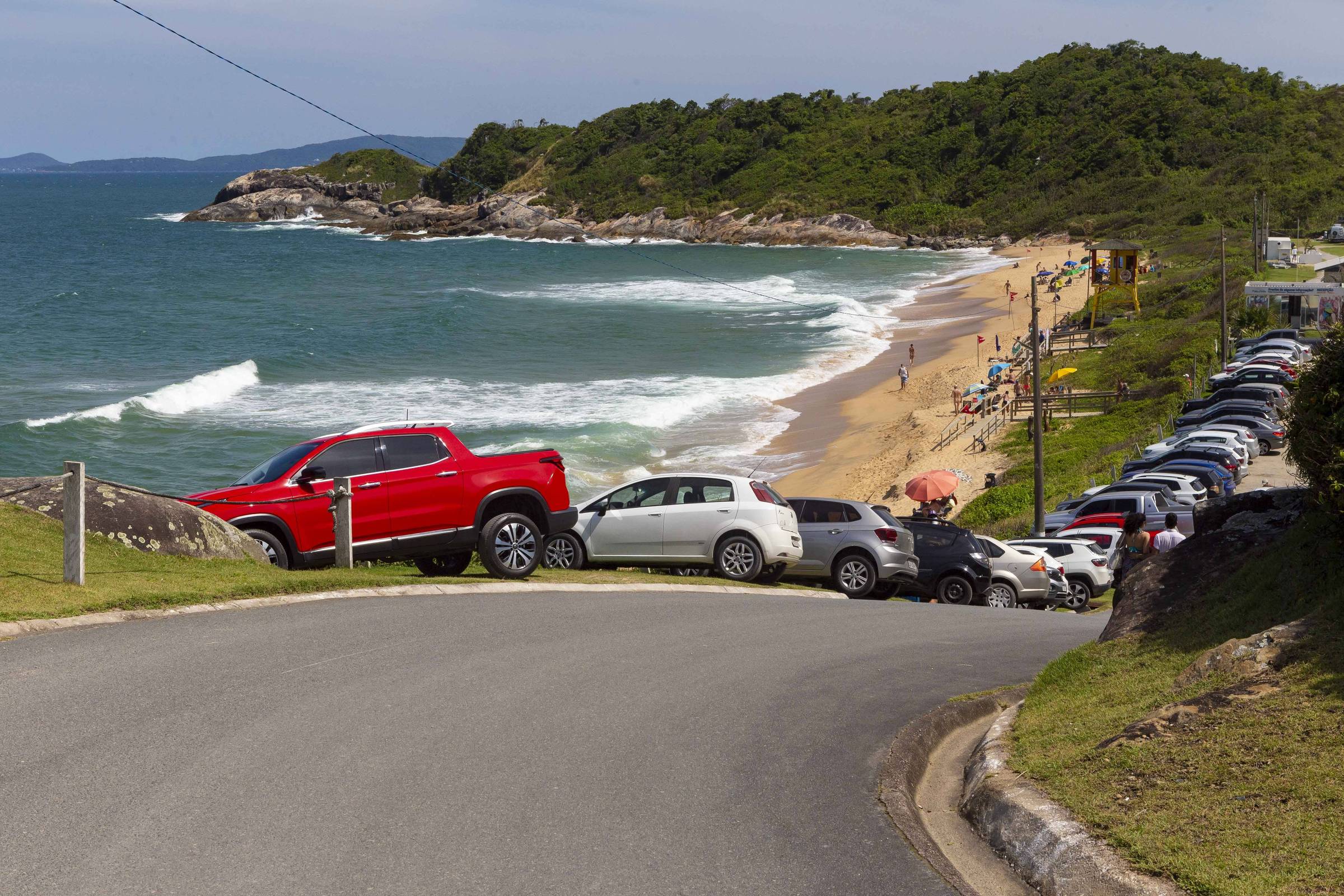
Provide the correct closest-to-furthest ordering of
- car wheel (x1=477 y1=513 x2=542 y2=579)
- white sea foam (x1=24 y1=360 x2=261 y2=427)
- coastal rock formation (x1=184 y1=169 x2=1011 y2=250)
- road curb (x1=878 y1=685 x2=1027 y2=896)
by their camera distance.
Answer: road curb (x1=878 y1=685 x2=1027 y2=896), car wheel (x1=477 y1=513 x2=542 y2=579), white sea foam (x1=24 y1=360 x2=261 y2=427), coastal rock formation (x1=184 y1=169 x2=1011 y2=250)

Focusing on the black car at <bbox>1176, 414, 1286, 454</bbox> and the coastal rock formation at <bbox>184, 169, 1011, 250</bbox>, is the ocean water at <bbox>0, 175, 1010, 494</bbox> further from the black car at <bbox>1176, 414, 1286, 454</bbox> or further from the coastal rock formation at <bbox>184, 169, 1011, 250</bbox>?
the coastal rock formation at <bbox>184, 169, 1011, 250</bbox>

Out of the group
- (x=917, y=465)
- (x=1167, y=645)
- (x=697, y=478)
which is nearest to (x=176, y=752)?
(x=1167, y=645)

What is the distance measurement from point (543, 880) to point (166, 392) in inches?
1754

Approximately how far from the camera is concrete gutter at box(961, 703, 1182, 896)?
5.72 m

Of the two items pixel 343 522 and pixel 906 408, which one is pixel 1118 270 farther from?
pixel 343 522

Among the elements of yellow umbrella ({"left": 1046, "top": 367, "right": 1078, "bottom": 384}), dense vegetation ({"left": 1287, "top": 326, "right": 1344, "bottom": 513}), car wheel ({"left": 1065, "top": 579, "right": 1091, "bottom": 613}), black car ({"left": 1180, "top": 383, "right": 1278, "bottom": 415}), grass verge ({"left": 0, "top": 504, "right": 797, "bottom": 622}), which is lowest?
car wheel ({"left": 1065, "top": 579, "right": 1091, "bottom": 613})

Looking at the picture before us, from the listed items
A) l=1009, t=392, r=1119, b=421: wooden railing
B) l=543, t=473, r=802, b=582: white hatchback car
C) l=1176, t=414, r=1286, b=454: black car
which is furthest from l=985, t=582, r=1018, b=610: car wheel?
l=1009, t=392, r=1119, b=421: wooden railing

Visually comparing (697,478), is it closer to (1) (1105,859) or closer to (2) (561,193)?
(1) (1105,859)

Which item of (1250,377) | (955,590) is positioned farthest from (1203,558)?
(1250,377)

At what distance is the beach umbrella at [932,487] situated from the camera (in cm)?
2744

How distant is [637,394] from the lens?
161ft

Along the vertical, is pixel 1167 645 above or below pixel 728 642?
above

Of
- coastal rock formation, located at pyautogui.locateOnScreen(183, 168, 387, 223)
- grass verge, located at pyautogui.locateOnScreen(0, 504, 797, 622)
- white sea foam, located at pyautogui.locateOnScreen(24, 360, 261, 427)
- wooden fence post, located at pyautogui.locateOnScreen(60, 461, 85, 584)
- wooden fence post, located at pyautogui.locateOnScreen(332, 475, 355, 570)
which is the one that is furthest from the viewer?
coastal rock formation, located at pyautogui.locateOnScreen(183, 168, 387, 223)

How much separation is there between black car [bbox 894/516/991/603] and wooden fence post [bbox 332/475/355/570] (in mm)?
9333
